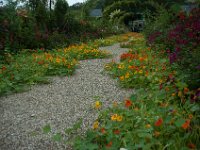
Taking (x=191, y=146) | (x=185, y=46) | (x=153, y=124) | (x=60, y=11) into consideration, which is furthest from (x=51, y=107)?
(x=60, y=11)

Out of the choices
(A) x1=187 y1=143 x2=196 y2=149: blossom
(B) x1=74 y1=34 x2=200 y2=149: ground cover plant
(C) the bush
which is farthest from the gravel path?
(A) x1=187 y1=143 x2=196 y2=149: blossom

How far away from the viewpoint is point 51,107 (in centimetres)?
438

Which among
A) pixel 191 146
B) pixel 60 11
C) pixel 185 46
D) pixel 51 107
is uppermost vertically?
pixel 60 11

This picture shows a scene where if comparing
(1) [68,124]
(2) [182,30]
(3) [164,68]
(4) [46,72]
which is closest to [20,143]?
(1) [68,124]

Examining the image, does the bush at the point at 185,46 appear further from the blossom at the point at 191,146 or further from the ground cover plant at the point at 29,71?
the ground cover plant at the point at 29,71

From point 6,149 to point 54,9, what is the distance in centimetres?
1160

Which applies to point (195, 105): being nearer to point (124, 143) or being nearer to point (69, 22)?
point (124, 143)

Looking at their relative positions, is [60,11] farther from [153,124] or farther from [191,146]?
[191,146]

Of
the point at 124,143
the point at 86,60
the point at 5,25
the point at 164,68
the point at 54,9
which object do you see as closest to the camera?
the point at 124,143

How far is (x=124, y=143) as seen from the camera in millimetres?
2832

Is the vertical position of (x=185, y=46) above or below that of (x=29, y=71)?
above

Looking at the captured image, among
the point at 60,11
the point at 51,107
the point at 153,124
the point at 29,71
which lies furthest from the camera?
the point at 60,11

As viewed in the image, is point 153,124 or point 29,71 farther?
point 29,71

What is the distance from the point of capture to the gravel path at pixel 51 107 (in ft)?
10.9
